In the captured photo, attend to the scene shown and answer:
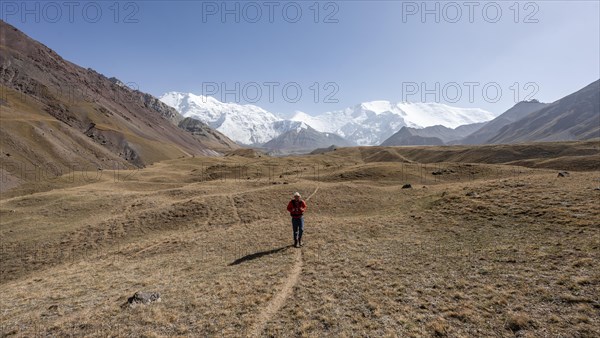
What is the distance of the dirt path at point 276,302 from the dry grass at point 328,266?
0.76 feet

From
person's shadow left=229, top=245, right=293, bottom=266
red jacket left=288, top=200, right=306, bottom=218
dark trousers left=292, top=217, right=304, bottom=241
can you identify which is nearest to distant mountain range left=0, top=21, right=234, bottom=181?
person's shadow left=229, top=245, right=293, bottom=266

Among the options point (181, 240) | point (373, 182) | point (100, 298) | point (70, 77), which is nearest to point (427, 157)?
point (373, 182)

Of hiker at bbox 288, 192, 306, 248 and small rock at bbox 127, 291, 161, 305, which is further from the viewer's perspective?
hiker at bbox 288, 192, 306, 248

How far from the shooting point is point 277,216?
37.4m

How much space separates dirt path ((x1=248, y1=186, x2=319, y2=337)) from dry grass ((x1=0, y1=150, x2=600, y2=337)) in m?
0.23

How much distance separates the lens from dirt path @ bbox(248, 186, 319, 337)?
12.5 m

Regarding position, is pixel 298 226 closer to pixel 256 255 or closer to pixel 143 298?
pixel 256 255

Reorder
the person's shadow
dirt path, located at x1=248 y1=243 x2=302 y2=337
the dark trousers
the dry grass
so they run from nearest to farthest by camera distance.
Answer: dirt path, located at x1=248 y1=243 x2=302 y2=337
the dry grass
the person's shadow
the dark trousers

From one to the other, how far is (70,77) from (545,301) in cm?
24075

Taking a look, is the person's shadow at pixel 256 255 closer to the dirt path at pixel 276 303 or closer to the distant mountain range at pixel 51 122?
the dirt path at pixel 276 303

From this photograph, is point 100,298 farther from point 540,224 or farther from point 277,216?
point 540,224

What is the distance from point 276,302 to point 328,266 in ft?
17.3

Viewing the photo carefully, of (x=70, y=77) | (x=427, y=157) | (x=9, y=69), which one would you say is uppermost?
(x=70, y=77)

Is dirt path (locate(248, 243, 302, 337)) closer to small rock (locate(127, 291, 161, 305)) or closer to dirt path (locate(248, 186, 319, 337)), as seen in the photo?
dirt path (locate(248, 186, 319, 337))
